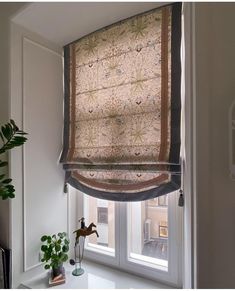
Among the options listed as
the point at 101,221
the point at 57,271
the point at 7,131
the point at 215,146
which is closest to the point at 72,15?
the point at 7,131

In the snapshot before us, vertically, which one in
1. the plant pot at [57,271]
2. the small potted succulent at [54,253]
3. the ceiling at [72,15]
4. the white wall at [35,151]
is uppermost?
the ceiling at [72,15]

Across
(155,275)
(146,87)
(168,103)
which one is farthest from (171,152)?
(155,275)

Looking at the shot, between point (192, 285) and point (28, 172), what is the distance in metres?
1.08

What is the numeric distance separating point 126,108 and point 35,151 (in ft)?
2.12

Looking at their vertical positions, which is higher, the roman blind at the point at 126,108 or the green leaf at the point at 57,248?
the roman blind at the point at 126,108

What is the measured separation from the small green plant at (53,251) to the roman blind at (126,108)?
0.37 meters

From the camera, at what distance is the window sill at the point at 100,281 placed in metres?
1.36

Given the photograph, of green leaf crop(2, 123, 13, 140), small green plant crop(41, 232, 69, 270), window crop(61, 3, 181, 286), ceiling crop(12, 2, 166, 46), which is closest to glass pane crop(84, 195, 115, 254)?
window crop(61, 3, 181, 286)

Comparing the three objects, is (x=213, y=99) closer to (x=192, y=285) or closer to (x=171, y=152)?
(x=171, y=152)

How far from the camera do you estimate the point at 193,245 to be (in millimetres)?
846

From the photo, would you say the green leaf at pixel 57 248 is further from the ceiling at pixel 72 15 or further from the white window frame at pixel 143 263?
the ceiling at pixel 72 15

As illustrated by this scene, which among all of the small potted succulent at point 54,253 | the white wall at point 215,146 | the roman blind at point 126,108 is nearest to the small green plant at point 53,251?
the small potted succulent at point 54,253

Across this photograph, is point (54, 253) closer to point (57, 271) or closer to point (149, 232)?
point (57, 271)

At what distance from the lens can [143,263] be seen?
145cm
